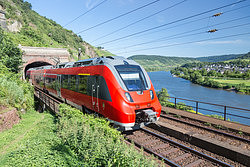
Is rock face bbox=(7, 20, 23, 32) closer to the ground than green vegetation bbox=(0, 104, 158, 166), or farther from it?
farther from it

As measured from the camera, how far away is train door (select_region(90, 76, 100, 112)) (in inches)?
324

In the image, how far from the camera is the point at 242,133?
8.59 meters

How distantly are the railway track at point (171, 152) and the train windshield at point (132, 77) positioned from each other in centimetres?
232

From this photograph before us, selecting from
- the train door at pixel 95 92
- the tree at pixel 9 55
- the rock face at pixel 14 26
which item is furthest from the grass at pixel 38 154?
the rock face at pixel 14 26

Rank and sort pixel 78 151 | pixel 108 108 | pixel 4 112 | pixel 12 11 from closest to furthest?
1. pixel 78 151
2. pixel 108 108
3. pixel 4 112
4. pixel 12 11

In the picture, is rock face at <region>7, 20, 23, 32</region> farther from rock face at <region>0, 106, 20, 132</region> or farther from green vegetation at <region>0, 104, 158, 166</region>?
green vegetation at <region>0, 104, 158, 166</region>

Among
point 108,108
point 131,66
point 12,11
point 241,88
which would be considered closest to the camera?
point 108,108

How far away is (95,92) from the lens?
330 inches

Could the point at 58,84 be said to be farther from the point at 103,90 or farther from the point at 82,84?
the point at 103,90

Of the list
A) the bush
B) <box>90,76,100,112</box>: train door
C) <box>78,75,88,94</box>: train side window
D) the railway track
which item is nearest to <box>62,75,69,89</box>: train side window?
<box>78,75,88,94</box>: train side window

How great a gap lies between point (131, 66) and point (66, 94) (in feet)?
19.8

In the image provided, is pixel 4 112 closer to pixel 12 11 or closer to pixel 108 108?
pixel 108 108

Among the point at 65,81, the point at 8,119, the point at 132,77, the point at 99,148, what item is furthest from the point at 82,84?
the point at 99,148

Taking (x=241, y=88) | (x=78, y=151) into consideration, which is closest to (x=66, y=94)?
(x=78, y=151)
